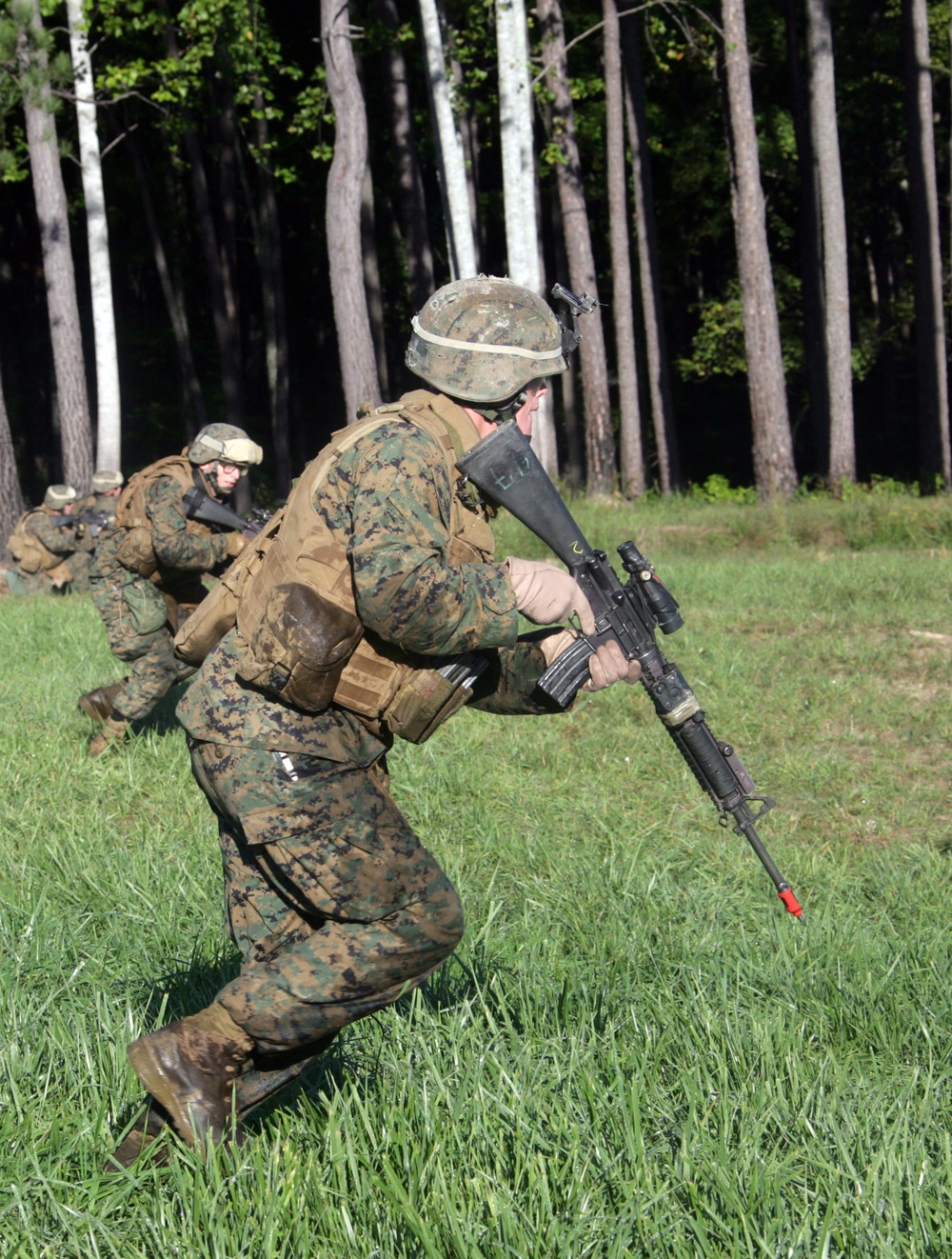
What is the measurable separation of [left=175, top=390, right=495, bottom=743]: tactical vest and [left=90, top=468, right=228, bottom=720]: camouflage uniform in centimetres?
427

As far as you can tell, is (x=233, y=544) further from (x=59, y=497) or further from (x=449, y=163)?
(x=449, y=163)

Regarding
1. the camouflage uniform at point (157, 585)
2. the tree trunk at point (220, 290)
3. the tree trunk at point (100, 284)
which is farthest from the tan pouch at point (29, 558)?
the tree trunk at point (220, 290)

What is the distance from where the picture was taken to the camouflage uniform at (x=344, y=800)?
293 centimetres

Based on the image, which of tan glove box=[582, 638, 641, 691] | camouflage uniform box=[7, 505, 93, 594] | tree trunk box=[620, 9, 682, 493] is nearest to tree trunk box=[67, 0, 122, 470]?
camouflage uniform box=[7, 505, 93, 594]

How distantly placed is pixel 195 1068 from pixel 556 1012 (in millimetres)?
1123

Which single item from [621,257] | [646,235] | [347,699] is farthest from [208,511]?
[646,235]

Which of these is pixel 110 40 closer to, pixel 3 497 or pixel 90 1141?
pixel 3 497

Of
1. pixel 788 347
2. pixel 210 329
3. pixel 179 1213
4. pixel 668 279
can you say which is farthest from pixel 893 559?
pixel 210 329

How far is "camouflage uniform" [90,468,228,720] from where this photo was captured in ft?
24.4

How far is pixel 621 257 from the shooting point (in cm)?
2114

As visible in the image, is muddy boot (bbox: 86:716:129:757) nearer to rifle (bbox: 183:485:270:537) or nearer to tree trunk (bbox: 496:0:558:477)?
rifle (bbox: 183:485:270:537)

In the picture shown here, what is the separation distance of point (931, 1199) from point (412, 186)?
21697mm

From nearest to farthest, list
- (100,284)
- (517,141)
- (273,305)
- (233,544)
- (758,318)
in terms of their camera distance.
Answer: (233,544) → (517,141) → (100,284) → (758,318) → (273,305)

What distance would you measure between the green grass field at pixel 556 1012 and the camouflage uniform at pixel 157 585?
29 centimetres
